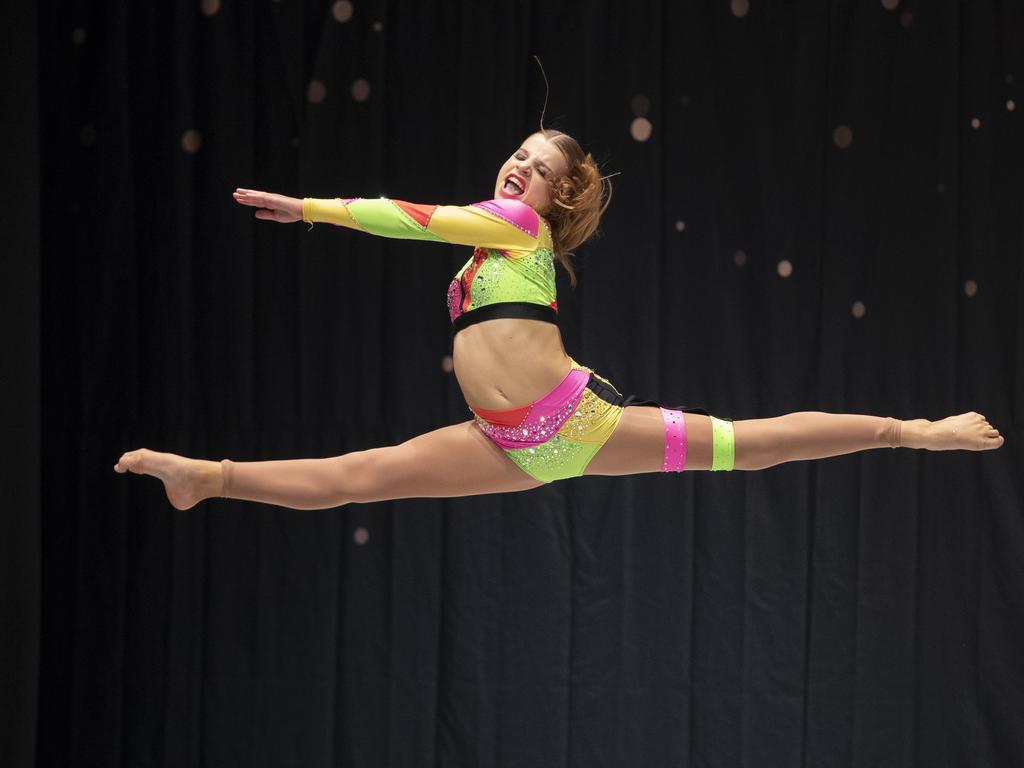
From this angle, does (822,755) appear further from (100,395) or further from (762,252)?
(100,395)

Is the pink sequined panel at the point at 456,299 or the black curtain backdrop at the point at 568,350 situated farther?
the black curtain backdrop at the point at 568,350

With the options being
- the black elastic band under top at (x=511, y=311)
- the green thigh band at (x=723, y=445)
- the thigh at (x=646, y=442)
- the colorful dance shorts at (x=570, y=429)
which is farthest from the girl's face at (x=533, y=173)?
the green thigh band at (x=723, y=445)

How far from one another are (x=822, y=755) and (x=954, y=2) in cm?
256

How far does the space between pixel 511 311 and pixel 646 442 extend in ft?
1.46

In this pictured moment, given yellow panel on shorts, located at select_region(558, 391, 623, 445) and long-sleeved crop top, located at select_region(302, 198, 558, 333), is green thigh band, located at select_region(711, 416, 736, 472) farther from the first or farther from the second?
long-sleeved crop top, located at select_region(302, 198, 558, 333)

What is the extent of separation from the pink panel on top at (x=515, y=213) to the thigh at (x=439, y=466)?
0.49 meters

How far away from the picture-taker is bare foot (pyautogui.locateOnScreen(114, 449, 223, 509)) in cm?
270

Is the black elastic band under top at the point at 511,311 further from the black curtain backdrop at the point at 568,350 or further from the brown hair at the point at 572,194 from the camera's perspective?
the black curtain backdrop at the point at 568,350

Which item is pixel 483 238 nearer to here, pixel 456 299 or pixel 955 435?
pixel 456 299

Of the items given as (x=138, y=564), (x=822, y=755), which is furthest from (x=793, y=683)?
(x=138, y=564)

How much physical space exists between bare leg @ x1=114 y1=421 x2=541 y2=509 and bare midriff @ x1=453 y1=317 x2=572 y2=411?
0.44ft

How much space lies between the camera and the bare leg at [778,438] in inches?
112

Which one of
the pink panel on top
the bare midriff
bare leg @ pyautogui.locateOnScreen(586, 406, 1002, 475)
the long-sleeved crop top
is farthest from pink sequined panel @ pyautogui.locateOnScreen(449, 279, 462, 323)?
bare leg @ pyautogui.locateOnScreen(586, 406, 1002, 475)

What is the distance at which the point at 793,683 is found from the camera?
3949 millimetres
